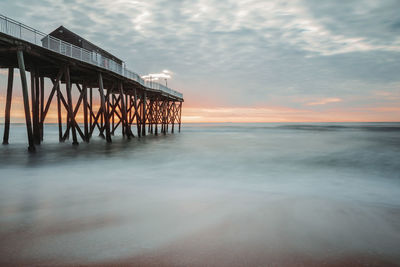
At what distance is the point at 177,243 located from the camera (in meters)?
3.41

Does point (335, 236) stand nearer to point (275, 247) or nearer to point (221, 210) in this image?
point (275, 247)

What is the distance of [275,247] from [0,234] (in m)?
4.02

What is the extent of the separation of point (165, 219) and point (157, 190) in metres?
2.23

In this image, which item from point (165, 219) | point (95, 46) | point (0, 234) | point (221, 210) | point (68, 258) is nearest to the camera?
point (68, 258)

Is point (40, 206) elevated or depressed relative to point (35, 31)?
depressed

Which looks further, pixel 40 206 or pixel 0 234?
pixel 40 206

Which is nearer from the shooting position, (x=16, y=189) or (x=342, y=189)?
(x=16, y=189)

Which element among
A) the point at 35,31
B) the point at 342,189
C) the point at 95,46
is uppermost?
the point at 95,46

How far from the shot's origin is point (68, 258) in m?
2.94

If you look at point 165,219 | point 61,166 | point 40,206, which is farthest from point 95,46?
point 165,219

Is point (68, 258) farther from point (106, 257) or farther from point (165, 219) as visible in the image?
point (165, 219)

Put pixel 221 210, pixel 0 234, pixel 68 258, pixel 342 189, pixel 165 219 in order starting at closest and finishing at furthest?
pixel 68 258 < pixel 0 234 < pixel 165 219 < pixel 221 210 < pixel 342 189

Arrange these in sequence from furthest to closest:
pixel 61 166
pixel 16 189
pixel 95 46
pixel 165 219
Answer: pixel 95 46, pixel 61 166, pixel 16 189, pixel 165 219

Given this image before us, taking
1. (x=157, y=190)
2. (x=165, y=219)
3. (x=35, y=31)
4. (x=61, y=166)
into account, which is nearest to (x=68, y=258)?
(x=165, y=219)
